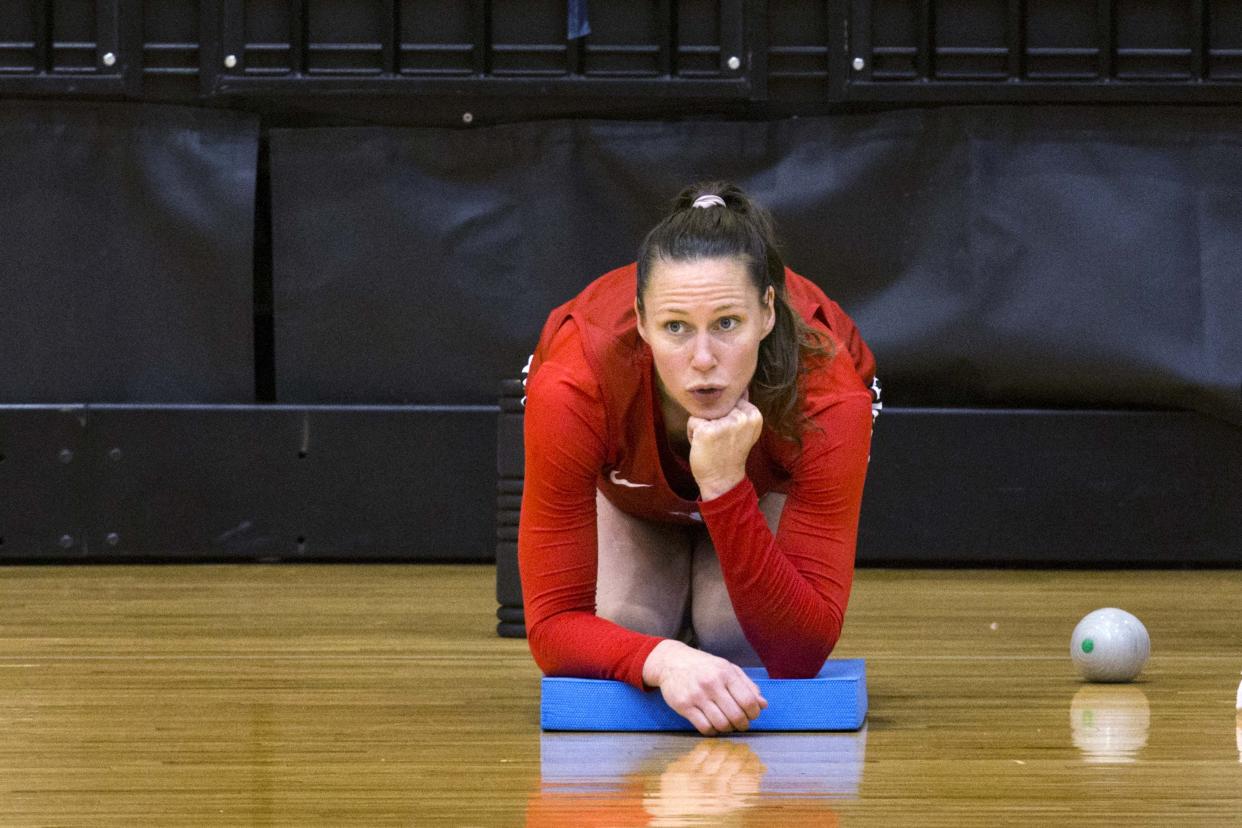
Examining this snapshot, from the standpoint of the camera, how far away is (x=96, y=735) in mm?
2328

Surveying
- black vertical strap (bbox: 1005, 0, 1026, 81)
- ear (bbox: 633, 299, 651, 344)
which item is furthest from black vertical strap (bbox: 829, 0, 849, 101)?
ear (bbox: 633, 299, 651, 344)

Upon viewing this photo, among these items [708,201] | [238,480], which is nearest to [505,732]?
[708,201]

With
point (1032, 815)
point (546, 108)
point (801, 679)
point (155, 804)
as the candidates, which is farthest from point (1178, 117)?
point (155, 804)

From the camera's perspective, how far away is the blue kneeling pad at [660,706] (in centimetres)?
230

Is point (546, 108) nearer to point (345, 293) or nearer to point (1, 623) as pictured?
point (345, 293)

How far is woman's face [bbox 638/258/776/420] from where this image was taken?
2.16m

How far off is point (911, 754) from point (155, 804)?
930 mm

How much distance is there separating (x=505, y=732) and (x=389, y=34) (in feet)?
8.35

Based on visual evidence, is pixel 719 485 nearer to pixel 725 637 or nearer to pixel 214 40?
pixel 725 637

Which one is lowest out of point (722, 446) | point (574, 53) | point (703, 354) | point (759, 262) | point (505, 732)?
point (505, 732)

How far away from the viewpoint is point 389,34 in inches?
174

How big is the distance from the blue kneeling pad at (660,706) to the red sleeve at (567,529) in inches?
1.1

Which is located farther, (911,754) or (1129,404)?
(1129,404)

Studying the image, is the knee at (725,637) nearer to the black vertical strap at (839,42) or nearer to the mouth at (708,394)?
the mouth at (708,394)
